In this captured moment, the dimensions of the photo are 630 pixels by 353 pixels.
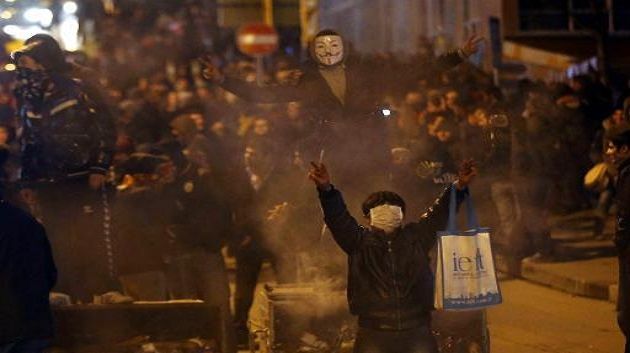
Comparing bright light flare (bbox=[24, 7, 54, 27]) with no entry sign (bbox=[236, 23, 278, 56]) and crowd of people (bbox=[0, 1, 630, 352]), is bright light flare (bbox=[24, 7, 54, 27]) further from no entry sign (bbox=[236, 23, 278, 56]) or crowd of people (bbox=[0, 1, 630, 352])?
crowd of people (bbox=[0, 1, 630, 352])

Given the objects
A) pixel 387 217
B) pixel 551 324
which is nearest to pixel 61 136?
pixel 387 217

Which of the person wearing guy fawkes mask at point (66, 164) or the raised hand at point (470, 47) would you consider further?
the person wearing guy fawkes mask at point (66, 164)

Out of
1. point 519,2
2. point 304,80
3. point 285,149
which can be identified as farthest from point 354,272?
point 519,2

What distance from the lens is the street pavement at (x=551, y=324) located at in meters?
9.94

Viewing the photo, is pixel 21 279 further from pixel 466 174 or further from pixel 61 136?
pixel 61 136

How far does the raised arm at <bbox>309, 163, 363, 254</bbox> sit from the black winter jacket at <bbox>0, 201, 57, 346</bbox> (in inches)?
57.8

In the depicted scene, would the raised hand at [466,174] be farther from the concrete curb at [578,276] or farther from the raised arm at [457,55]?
the concrete curb at [578,276]

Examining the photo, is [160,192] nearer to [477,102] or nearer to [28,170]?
[28,170]

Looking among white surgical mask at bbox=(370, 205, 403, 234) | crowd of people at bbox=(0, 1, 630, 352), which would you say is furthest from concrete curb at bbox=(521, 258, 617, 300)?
white surgical mask at bbox=(370, 205, 403, 234)

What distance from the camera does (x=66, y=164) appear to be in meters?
9.16

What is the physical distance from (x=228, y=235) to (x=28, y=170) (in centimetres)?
160

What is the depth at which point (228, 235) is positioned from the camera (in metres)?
9.92

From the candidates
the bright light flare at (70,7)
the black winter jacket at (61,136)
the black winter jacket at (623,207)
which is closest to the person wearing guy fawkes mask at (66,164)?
the black winter jacket at (61,136)

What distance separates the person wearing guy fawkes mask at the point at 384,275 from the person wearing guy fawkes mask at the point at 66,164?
2869 millimetres
